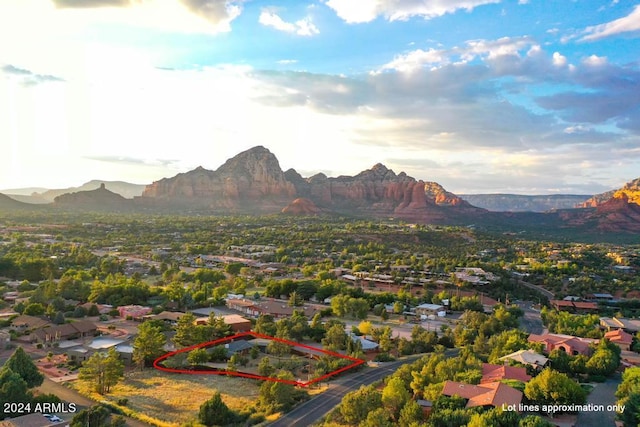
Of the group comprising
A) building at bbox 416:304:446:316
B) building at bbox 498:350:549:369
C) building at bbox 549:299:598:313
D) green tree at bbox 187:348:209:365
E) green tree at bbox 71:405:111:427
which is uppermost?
building at bbox 498:350:549:369

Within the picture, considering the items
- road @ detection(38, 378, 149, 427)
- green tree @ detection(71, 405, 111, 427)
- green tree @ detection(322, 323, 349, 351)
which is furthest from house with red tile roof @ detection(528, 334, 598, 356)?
green tree @ detection(71, 405, 111, 427)

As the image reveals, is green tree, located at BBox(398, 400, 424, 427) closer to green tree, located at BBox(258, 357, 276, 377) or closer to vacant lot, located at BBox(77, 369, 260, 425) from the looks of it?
vacant lot, located at BBox(77, 369, 260, 425)

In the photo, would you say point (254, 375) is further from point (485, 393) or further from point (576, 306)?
point (576, 306)

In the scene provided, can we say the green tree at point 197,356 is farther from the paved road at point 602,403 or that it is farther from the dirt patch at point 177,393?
the paved road at point 602,403

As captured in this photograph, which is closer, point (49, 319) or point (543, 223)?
point (49, 319)

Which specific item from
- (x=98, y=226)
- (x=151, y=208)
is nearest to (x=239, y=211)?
(x=151, y=208)

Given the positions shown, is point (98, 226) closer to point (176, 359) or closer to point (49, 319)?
point (49, 319)

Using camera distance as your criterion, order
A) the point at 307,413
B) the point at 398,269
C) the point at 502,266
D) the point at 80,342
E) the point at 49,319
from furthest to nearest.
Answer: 1. the point at 502,266
2. the point at 398,269
3. the point at 49,319
4. the point at 80,342
5. the point at 307,413

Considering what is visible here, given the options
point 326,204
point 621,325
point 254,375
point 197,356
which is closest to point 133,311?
point 197,356
